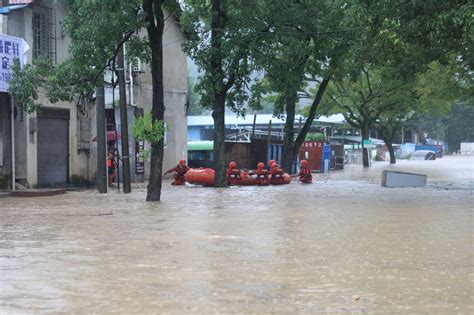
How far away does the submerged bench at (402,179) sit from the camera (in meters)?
25.5

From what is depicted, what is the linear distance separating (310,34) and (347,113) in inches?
1013

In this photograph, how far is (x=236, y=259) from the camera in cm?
877

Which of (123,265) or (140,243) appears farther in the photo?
(140,243)

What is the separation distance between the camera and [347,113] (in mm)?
48469

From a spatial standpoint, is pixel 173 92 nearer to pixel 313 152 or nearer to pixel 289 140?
pixel 289 140

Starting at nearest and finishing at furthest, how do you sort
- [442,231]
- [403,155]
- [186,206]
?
[442,231]
[186,206]
[403,155]

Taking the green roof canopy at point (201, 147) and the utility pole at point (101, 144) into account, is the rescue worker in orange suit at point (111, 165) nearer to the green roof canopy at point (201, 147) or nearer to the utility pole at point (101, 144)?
the utility pole at point (101, 144)

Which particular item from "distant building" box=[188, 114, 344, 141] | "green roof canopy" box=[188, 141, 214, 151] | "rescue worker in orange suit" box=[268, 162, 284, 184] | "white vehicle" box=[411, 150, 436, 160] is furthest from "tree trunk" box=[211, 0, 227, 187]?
"white vehicle" box=[411, 150, 436, 160]

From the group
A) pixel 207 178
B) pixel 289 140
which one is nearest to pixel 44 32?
pixel 207 178

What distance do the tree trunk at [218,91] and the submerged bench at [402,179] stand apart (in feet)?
21.0

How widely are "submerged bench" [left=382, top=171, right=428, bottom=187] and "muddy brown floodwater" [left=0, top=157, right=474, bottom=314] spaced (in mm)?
9406

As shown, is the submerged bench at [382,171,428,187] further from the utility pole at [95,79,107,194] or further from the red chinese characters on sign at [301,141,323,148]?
the red chinese characters on sign at [301,141,323,148]

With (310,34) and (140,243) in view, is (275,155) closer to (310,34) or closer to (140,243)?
(310,34)

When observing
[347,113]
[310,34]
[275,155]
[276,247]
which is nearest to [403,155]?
[347,113]
